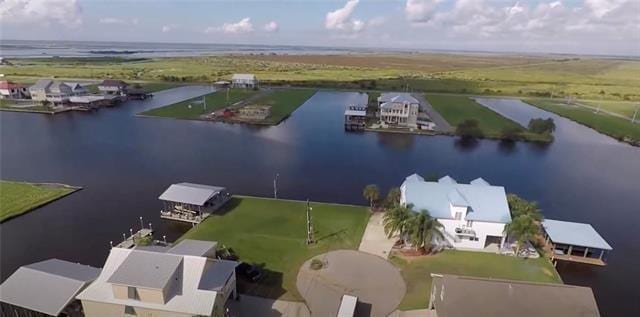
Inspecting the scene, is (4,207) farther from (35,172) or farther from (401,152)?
(401,152)

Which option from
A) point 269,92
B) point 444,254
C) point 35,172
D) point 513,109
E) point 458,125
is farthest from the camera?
point 269,92

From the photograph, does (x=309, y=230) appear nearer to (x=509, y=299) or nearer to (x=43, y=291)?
(x=509, y=299)

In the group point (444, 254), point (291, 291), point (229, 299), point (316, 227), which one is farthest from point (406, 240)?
point (229, 299)

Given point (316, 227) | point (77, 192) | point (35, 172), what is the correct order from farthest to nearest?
point (35, 172) → point (77, 192) → point (316, 227)

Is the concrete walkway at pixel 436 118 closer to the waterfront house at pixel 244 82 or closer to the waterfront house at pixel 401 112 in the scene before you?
the waterfront house at pixel 401 112

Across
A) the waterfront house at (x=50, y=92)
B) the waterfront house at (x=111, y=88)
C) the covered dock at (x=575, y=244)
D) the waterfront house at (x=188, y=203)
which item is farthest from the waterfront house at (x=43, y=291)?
the waterfront house at (x=111, y=88)

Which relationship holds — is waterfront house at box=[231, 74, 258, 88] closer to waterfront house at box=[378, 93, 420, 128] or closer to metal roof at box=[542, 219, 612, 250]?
waterfront house at box=[378, 93, 420, 128]

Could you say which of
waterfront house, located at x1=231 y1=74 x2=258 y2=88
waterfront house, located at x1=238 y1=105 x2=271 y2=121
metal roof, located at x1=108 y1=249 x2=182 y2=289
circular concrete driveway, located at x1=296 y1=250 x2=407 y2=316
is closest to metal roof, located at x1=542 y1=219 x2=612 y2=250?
circular concrete driveway, located at x1=296 y1=250 x2=407 y2=316

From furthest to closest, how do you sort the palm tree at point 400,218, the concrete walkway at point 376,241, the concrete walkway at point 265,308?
the concrete walkway at point 376,241 < the palm tree at point 400,218 < the concrete walkway at point 265,308
